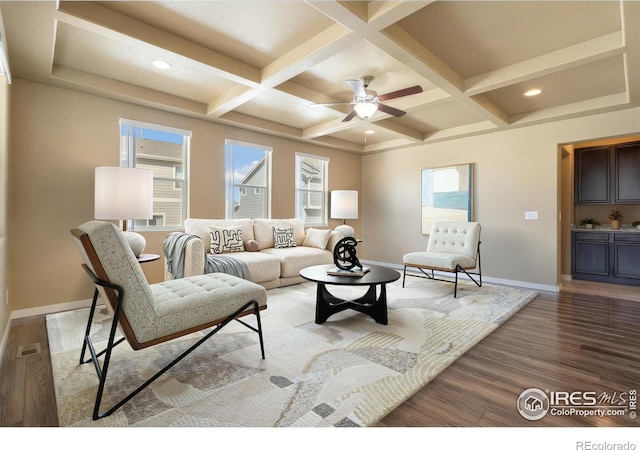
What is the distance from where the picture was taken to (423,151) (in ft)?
18.7

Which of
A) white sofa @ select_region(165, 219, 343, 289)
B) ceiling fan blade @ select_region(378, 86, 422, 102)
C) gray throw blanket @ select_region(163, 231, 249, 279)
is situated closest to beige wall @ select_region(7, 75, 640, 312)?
white sofa @ select_region(165, 219, 343, 289)

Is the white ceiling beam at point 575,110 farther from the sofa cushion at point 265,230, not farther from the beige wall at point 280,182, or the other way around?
the sofa cushion at point 265,230

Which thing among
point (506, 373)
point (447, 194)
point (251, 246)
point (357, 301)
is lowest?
point (506, 373)

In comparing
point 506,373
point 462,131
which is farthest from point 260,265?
point 462,131

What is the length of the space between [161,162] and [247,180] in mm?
1290

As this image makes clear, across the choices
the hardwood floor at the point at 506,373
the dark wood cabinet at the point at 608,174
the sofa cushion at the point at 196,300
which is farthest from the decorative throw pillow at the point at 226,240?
the dark wood cabinet at the point at 608,174

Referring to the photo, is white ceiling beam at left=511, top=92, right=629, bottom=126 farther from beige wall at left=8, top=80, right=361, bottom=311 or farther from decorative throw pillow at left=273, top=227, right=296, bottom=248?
beige wall at left=8, top=80, right=361, bottom=311

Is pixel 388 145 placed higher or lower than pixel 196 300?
higher

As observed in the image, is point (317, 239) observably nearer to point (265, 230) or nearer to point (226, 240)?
point (265, 230)

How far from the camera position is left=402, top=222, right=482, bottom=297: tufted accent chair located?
3.84m

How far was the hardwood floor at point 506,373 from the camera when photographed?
1498 millimetres

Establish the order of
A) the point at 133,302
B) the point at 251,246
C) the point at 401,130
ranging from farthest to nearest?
1. the point at 401,130
2. the point at 251,246
3. the point at 133,302

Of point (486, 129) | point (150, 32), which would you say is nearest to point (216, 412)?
point (150, 32)

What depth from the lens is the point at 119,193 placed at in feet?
9.09
